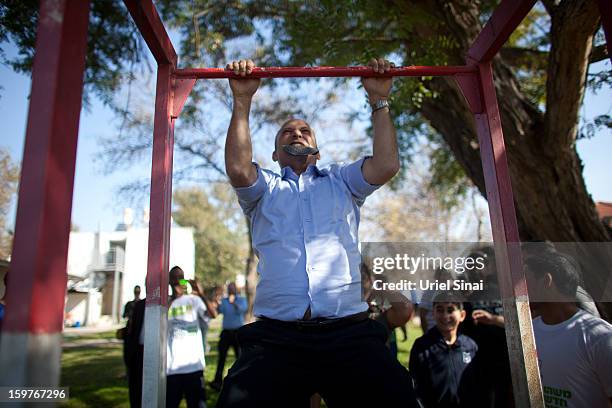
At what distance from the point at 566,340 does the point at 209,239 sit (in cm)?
4265

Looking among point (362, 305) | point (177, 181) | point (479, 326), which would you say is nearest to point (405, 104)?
point (479, 326)

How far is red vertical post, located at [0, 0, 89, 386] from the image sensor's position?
1.10 meters

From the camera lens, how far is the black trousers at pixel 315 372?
1.83 metres

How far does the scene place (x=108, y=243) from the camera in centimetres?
3616

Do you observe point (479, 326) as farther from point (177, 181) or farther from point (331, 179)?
point (177, 181)

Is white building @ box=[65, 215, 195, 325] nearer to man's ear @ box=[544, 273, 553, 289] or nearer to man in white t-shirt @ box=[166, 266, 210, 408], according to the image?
man in white t-shirt @ box=[166, 266, 210, 408]

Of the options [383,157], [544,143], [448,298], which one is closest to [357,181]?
[383,157]

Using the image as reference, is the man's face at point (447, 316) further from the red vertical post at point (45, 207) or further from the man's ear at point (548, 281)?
the red vertical post at point (45, 207)

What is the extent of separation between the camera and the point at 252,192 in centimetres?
217

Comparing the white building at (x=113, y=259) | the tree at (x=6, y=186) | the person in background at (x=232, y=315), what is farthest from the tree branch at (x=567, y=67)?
the white building at (x=113, y=259)

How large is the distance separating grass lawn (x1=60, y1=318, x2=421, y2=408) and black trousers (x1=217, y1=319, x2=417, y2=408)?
207 inches

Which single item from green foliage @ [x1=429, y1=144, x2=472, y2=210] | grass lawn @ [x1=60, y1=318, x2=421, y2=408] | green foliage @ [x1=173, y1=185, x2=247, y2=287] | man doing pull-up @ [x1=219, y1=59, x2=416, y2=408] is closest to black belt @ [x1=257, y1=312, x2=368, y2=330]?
man doing pull-up @ [x1=219, y1=59, x2=416, y2=408]

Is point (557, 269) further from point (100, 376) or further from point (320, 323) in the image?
point (100, 376)

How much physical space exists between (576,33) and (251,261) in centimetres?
1281
